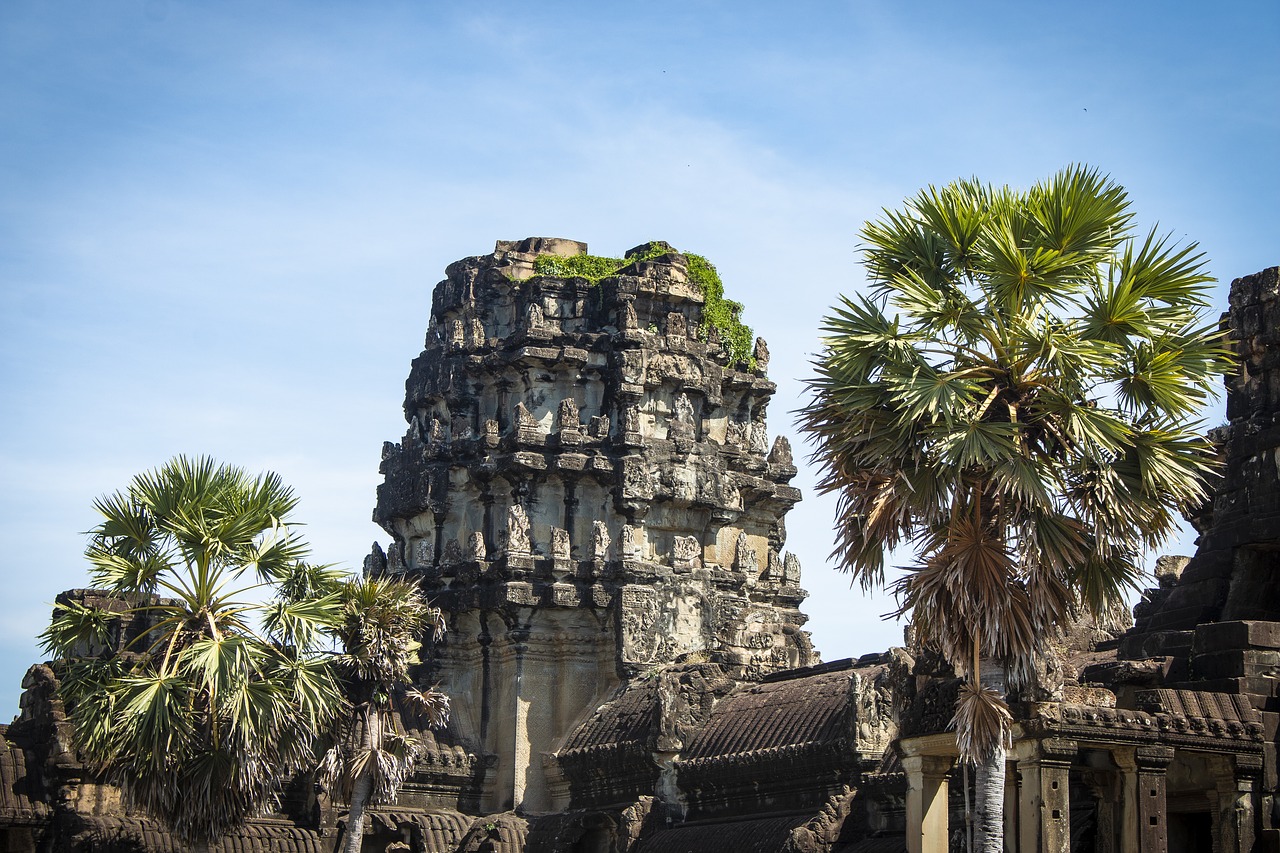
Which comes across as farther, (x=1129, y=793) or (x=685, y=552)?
(x=685, y=552)

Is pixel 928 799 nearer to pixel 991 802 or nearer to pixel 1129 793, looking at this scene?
pixel 1129 793

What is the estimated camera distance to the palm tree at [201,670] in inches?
1093

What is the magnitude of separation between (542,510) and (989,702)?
80.2 feet

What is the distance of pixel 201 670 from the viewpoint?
2875 cm

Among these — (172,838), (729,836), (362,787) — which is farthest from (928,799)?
(172,838)

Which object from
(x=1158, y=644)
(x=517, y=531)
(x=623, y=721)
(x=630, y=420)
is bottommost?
(x=623, y=721)

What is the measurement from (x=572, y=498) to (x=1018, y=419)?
23712 millimetres

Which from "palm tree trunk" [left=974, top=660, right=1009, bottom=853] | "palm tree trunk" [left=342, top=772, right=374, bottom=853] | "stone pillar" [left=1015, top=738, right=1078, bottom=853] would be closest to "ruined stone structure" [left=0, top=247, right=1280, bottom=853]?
"stone pillar" [left=1015, top=738, right=1078, bottom=853]

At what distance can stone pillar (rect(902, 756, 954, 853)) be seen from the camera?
22828 millimetres

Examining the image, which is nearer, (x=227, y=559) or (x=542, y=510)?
(x=227, y=559)

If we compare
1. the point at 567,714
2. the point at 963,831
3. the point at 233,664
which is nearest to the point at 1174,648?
the point at 963,831

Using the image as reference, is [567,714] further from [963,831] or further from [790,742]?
[963,831]

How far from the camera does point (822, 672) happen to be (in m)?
36.2

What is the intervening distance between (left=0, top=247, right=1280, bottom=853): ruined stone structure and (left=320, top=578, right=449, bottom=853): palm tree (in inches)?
196
